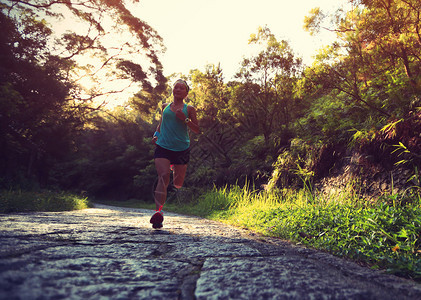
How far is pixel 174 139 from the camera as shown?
3.52 m

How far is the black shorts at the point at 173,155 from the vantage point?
11.5ft

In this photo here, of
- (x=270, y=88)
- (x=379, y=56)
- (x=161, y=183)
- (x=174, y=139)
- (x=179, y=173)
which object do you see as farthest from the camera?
(x=270, y=88)

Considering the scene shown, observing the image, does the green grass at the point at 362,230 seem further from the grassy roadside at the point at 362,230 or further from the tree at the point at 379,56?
the tree at the point at 379,56

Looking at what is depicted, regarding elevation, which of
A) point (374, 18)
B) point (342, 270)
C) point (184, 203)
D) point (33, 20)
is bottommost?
point (184, 203)

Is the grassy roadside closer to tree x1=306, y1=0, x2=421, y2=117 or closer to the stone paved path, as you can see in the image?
the stone paved path

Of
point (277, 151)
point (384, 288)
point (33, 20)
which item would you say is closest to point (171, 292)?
point (384, 288)

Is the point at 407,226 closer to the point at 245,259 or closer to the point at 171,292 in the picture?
the point at 245,259

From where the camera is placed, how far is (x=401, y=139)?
3756 mm

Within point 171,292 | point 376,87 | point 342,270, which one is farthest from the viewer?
point 376,87

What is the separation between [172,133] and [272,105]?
17.6 feet

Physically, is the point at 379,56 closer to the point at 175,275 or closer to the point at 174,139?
the point at 174,139

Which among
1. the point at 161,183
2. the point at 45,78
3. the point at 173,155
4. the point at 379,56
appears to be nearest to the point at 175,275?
the point at 161,183

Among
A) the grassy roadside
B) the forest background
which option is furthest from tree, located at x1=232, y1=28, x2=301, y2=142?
the grassy roadside

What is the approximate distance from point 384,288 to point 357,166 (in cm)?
363
